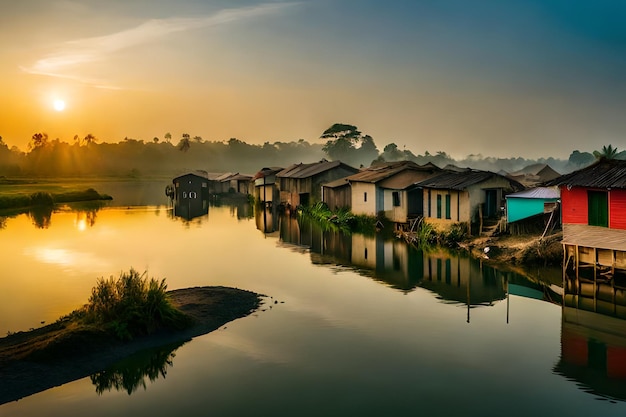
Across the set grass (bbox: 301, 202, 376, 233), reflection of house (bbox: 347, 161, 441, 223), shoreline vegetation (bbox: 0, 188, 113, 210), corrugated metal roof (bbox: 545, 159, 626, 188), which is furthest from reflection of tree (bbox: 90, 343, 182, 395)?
shoreline vegetation (bbox: 0, 188, 113, 210)

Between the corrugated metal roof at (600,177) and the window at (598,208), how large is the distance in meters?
0.59

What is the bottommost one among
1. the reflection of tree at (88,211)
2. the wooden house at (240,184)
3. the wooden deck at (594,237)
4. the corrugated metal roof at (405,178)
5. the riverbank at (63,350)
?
the riverbank at (63,350)

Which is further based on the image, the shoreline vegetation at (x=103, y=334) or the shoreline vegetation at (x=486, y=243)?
the shoreline vegetation at (x=486, y=243)

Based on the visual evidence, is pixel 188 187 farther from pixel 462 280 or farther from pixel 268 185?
pixel 462 280

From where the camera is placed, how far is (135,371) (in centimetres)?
1436

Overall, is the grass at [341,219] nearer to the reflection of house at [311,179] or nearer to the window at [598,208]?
the reflection of house at [311,179]

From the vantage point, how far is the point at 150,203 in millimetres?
73812

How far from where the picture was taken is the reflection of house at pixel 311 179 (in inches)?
2245

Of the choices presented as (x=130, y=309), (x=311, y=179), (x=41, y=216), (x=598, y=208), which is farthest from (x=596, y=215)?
(x=41, y=216)

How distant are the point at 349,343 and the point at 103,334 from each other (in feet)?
22.4

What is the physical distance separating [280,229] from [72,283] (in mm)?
22669

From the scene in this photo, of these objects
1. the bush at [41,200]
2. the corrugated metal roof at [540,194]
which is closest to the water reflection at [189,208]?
the bush at [41,200]

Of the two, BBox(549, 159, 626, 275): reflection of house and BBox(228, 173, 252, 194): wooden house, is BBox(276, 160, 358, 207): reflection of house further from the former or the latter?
BBox(549, 159, 626, 275): reflection of house

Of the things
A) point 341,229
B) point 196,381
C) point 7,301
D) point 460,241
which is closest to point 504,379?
point 196,381
